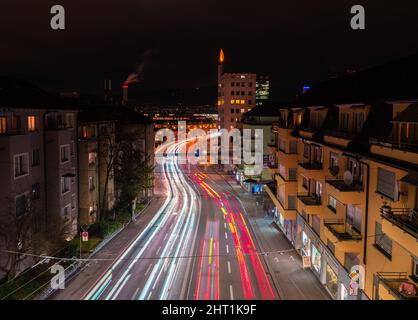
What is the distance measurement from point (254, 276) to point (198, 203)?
2499 cm

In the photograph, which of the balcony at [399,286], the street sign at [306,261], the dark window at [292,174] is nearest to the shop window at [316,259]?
the street sign at [306,261]

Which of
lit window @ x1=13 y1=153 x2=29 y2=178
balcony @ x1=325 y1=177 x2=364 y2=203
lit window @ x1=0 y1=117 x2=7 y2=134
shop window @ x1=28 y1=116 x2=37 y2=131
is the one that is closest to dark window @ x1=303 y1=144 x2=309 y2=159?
balcony @ x1=325 y1=177 x2=364 y2=203

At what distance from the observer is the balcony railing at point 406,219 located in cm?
1229

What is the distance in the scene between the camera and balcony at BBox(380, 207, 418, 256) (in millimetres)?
12180

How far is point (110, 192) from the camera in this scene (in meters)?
40.3

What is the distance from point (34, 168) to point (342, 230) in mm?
19262

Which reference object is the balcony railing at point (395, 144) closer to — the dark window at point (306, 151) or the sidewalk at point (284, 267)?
the sidewalk at point (284, 267)

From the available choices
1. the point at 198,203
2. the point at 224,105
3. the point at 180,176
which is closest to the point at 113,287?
the point at 198,203

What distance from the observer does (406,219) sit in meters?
13.3

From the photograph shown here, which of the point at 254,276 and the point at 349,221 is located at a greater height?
the point at 349,221

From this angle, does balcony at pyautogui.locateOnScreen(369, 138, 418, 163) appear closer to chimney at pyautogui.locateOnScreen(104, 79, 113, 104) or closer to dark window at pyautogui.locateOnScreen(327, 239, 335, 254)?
dark window at pyautogui.locateOnScreen(327, 239, 335, 254)

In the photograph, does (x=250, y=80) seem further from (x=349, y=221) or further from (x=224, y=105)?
(x=349, y=221)

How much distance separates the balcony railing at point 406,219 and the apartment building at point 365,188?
31 millimetres

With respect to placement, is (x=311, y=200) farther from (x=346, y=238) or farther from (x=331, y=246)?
(x=346, y=238)
